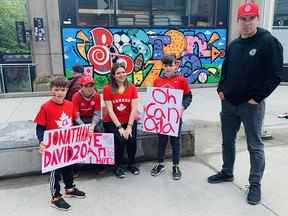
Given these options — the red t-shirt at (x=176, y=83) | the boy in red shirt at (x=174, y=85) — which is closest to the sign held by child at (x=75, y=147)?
the boy in red shirt at (x=174, y=85)

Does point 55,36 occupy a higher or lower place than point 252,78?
higher

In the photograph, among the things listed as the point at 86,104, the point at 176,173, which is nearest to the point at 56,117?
the point at 86,104

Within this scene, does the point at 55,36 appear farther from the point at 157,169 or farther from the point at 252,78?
the point at 252,78

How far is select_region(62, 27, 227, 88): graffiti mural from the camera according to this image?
10703 mm

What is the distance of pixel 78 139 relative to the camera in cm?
376

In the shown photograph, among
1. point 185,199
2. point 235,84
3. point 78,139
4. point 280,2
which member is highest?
point 280,2

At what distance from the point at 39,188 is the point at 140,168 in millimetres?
1352

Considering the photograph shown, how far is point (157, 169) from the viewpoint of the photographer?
4.44 meters

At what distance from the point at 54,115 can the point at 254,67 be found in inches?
83.2

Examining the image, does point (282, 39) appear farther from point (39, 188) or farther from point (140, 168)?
point (39, 188)

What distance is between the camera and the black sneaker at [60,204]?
11.5ft

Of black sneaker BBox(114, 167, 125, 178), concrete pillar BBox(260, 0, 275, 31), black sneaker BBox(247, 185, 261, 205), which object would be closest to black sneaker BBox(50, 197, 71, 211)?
black sneaker BBox(114, 167, 125, 178)

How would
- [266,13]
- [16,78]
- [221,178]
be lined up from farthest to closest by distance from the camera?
[16,78] → [266,13] → [221,178]

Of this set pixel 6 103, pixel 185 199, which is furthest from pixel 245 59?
pixel 6 103
